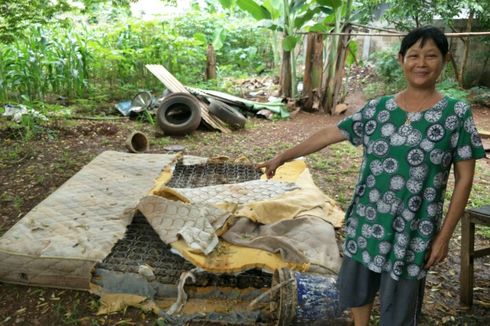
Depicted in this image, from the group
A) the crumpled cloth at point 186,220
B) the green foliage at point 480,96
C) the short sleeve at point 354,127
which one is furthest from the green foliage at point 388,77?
the short sleeve at point 354,127

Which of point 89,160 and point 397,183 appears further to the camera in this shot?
point 89,160

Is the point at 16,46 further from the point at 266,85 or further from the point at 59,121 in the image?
the point at 266,85

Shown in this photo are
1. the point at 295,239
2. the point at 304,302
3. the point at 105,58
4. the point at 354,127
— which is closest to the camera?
the point at 354,127

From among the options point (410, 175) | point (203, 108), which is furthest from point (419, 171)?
point (203, 108)

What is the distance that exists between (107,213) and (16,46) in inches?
176

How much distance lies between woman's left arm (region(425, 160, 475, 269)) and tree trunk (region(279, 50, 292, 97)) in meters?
7.20

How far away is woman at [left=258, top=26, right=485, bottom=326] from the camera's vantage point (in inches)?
56.7

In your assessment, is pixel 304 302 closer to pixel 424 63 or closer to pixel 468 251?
pixel 468 251

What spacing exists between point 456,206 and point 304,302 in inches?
35.5

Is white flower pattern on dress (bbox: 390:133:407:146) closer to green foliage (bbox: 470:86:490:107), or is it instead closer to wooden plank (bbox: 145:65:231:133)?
wooden plank (bbox: 145:65:231:133)

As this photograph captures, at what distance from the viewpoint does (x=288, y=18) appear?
8156 millimetres

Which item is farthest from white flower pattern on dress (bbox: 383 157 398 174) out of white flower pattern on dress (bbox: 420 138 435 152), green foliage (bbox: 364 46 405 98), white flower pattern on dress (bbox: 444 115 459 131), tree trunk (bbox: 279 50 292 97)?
green foliage (bbox: 364 46 405 98)

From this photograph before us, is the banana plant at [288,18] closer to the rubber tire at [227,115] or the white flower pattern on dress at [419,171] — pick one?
the rubber tire at [227,115]

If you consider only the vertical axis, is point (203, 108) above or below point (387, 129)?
below
